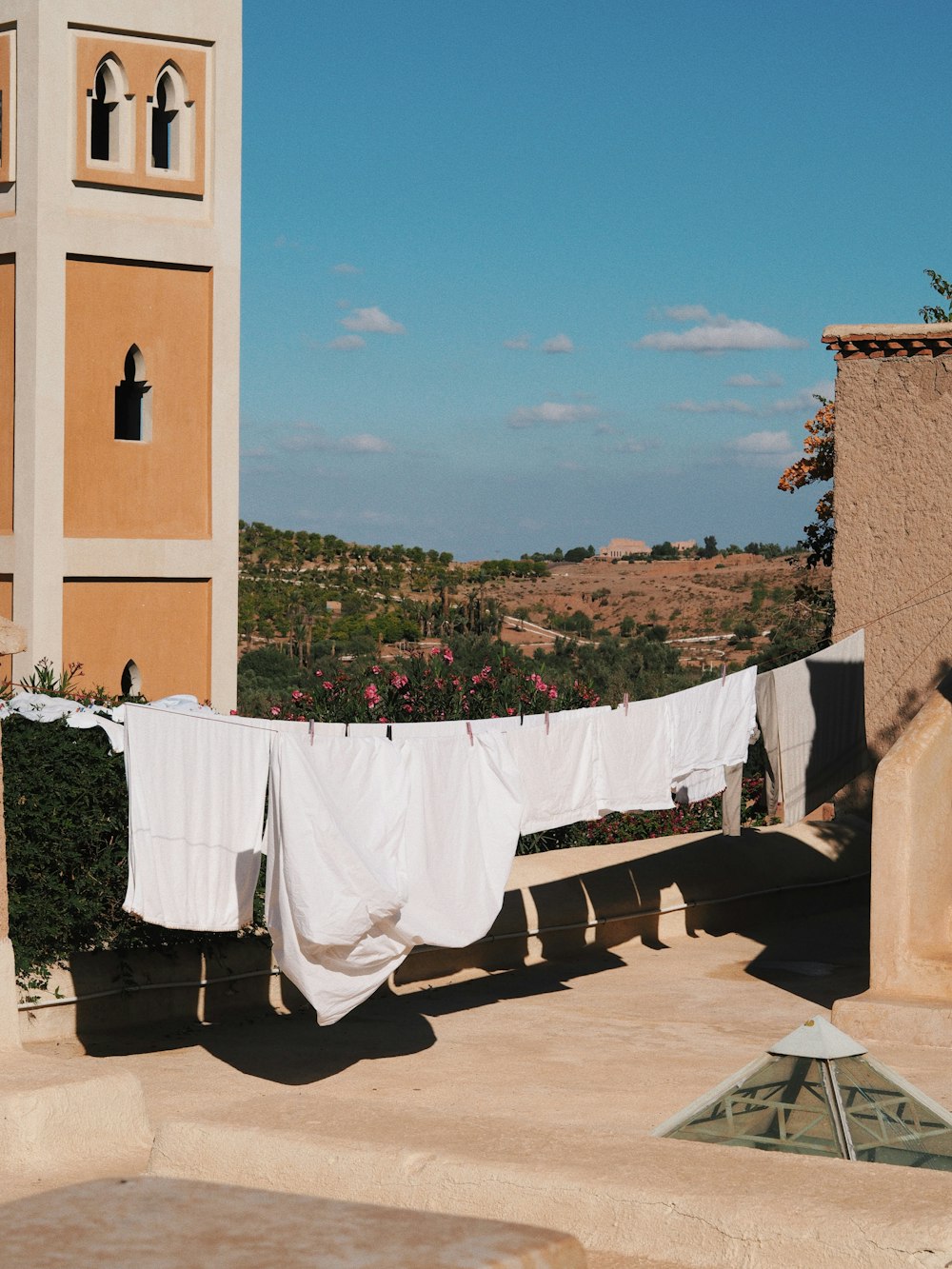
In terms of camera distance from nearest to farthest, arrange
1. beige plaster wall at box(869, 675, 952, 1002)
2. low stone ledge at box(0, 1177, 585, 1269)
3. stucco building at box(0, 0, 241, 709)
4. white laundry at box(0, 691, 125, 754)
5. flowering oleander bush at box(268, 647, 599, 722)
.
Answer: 1. low stone ledge at box(0, 1177, 585, 1269)
2. white laundry at box(0, 691, 125, 754)
3. beige plaster wall at box(869, 675, 952, 1002)
4. stucco building at box(0, 0, 241, 709)
5. flowering oleander bush at box(268, 647, 599, 722)

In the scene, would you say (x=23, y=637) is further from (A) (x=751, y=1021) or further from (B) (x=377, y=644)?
(B) (x=377, y=644)

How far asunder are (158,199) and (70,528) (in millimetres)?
3700

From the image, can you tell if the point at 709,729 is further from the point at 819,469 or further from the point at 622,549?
the point at 622,549

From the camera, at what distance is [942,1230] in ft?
15.0

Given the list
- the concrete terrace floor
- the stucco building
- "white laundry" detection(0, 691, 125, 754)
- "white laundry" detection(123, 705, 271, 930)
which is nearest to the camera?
the concrete terrace floor

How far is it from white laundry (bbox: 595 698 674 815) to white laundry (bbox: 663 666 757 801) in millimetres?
113

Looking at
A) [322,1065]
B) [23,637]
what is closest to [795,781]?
[322,1065]

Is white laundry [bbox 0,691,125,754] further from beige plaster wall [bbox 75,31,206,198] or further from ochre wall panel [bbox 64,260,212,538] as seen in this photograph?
beige plaster wall [bbox 75,31,206,198]

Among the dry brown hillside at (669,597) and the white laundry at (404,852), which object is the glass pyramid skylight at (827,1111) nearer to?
the white laundry at (404,852)

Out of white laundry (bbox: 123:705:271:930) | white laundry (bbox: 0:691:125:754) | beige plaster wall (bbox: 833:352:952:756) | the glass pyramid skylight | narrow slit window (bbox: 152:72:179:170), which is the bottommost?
the glass pyramid skylight

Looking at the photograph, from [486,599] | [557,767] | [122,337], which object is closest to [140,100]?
[122,337]

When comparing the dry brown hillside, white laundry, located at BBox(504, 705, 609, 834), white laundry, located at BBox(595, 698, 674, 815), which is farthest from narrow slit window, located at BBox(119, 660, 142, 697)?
the dry brown hillside

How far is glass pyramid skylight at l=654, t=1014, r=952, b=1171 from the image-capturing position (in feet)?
18.1

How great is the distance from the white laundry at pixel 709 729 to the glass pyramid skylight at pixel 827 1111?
519 cm
